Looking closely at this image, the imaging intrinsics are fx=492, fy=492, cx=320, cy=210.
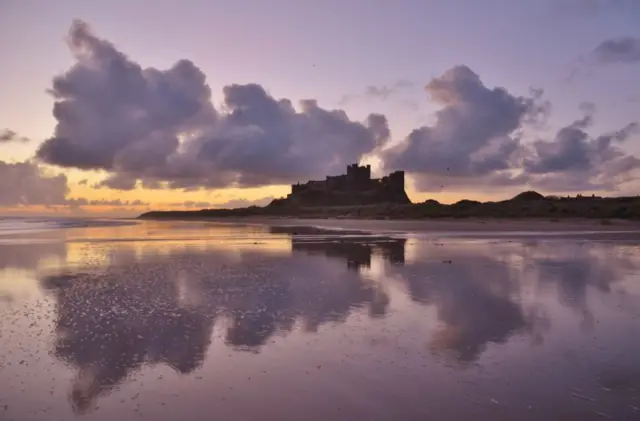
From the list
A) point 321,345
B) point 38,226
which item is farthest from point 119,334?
point 38,226

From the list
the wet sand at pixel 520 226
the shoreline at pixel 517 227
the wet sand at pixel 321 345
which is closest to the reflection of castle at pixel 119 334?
the wet sand at pixel 321 345

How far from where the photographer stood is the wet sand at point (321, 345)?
607 centimetres

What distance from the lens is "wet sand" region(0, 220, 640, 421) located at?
19.9 ft

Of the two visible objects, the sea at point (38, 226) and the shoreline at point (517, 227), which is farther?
the sea at point (38, 226)

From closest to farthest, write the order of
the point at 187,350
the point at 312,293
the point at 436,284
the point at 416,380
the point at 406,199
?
the point at 416,380
the point at 187,350
the point at 312,293
the point at 436,284
the point at 406,199

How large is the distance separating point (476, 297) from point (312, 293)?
4389 millimetres

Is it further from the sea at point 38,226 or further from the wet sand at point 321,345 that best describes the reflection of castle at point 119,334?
the sea at point 38,226

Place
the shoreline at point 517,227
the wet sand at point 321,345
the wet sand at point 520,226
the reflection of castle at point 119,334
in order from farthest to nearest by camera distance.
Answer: the wet sand at point 520,226
the shoreline at point 517,227
the reflection of castle at point 119,334
the wet sand at point 321,345

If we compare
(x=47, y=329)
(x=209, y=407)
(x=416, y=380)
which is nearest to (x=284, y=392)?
(x=209, y=407)

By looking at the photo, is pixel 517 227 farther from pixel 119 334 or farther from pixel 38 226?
pixel 38 226

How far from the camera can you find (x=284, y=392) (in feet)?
21.2

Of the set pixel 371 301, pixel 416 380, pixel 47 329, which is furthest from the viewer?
pixel 371 301

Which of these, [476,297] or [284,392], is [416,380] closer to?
[284,392]

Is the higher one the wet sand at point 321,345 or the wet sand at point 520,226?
the wet sand at point 520,226
